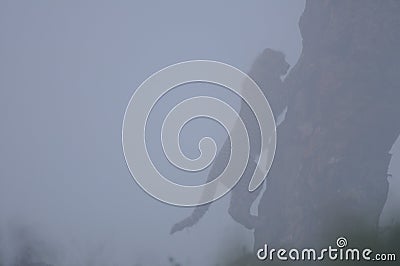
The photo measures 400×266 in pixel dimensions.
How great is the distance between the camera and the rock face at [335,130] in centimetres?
406

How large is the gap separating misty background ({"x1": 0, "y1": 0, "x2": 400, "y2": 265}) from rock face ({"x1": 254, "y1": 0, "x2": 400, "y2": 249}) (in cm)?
10

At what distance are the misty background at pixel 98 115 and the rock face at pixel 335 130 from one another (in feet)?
0.34

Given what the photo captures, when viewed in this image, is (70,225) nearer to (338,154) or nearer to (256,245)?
(256,245)

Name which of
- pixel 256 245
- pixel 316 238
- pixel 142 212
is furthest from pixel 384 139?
pixel 142 212

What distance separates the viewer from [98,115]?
13.2 feet

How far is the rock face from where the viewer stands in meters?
4.06

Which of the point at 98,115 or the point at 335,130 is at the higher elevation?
the point at 335,130

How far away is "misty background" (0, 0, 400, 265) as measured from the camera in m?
3.97

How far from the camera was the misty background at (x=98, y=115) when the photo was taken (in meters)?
3.97

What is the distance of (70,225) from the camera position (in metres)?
3.96

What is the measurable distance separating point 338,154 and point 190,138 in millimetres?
805

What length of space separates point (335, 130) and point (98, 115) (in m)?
1.27

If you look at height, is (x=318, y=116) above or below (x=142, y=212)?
above

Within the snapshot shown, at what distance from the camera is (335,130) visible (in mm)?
4090
